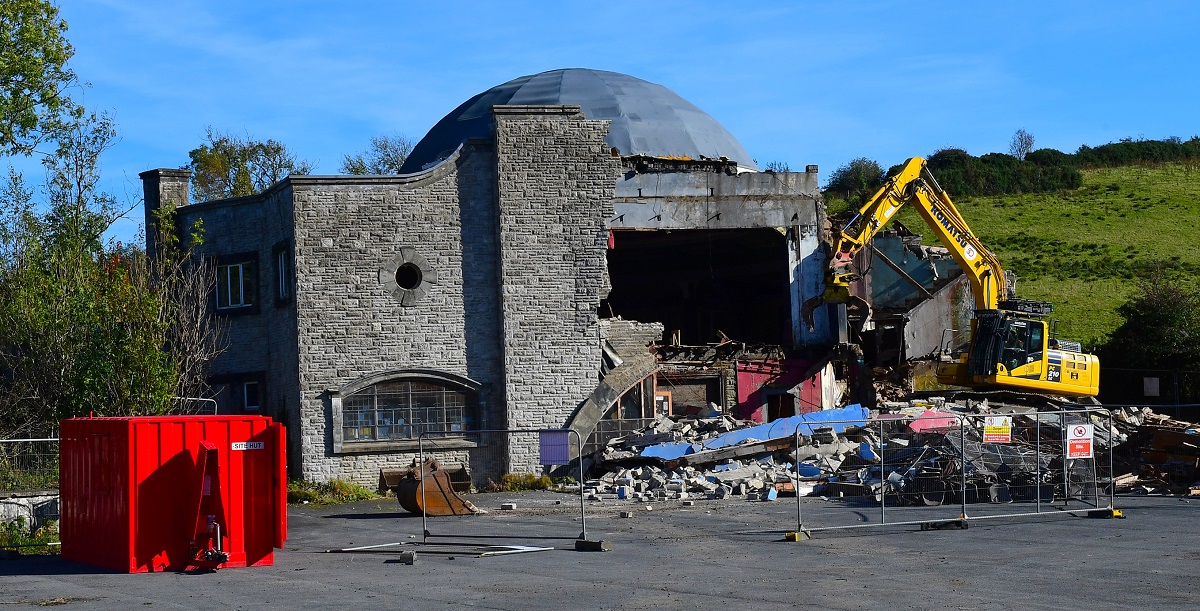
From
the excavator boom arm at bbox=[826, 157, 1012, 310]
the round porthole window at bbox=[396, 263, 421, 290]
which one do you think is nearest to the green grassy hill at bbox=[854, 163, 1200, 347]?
the excavator boom arm at bbox=[826, 157, 1012, 310]

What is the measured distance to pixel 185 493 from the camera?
14500 millimetres

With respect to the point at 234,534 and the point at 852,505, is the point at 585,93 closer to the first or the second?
the point at 852,505

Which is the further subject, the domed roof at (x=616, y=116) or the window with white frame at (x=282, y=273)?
the domed roof at (x=616, y=116)

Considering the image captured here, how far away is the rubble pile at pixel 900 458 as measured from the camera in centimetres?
1941

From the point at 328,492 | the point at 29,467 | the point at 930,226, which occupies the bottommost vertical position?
the point at 328,492

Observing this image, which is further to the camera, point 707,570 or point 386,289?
point 386,289

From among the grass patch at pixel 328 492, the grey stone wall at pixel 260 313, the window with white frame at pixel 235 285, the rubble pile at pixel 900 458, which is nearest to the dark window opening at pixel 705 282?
the rubble pile at pixel 900 458

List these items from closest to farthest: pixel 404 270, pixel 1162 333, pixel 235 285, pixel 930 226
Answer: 1. pixel 404 270
2. pixel 235 285
3. pixel 930 226
4. pixel 1162 333

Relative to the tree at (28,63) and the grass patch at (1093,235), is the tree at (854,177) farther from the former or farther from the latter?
the tree at (28,63)

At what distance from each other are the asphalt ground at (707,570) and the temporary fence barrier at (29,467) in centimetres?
445

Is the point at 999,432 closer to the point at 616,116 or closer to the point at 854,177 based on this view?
the point at 616,116

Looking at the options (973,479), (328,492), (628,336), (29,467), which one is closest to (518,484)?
(328,492)

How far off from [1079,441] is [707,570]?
802cm

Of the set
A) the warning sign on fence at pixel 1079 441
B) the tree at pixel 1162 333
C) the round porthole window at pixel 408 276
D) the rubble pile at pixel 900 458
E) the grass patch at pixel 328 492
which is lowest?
the grass patch at pixel 328 492
